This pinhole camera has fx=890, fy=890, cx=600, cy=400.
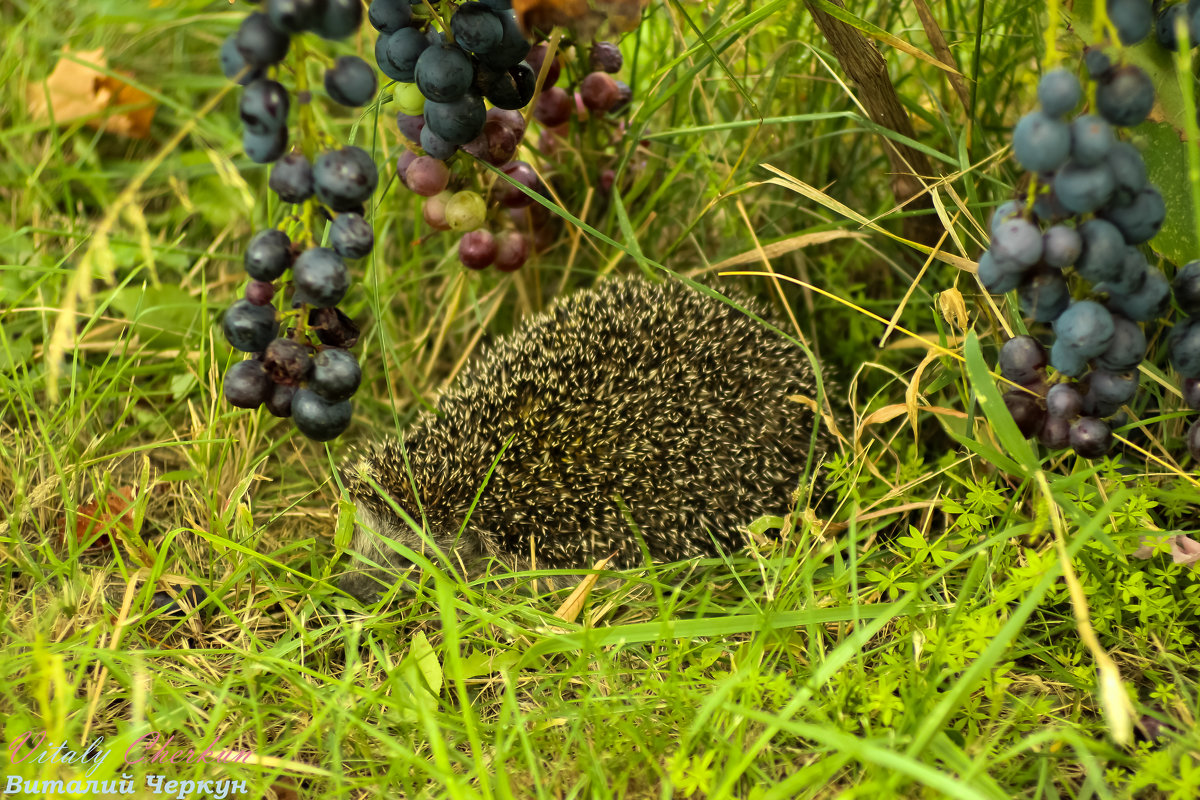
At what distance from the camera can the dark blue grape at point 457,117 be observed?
2.25 meters

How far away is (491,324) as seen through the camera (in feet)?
13.1

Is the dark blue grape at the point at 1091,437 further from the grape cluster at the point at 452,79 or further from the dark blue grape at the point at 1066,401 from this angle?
the grape cluster at the point at 452,79

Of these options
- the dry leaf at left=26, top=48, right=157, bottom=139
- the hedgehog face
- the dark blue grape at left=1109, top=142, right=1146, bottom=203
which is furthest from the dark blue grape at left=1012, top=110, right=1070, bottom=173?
the dry leaf at left=26, top=48, right=157, bottom=139

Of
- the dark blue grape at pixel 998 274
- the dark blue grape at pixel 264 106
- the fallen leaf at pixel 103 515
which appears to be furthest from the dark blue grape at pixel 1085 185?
the fallen leaf at pixel 103 515

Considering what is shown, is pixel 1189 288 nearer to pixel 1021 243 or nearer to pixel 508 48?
pixel 1021 243

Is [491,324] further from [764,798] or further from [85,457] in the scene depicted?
[764,798]

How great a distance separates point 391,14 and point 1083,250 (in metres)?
1.63

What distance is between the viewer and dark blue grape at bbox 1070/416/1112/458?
2.05 m

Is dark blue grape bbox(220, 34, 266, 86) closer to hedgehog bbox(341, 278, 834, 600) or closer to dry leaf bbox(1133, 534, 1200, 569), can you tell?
hedgehog bbox(341, 278, 834, 600)

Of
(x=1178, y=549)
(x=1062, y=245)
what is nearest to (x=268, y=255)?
(x=1062, y=245)

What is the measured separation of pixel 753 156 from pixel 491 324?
1.34 m

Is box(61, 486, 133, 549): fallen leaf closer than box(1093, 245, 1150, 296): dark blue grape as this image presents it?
No

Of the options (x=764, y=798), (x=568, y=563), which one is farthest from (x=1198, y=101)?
(x=568, y=563)

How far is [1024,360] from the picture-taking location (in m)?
2.12
